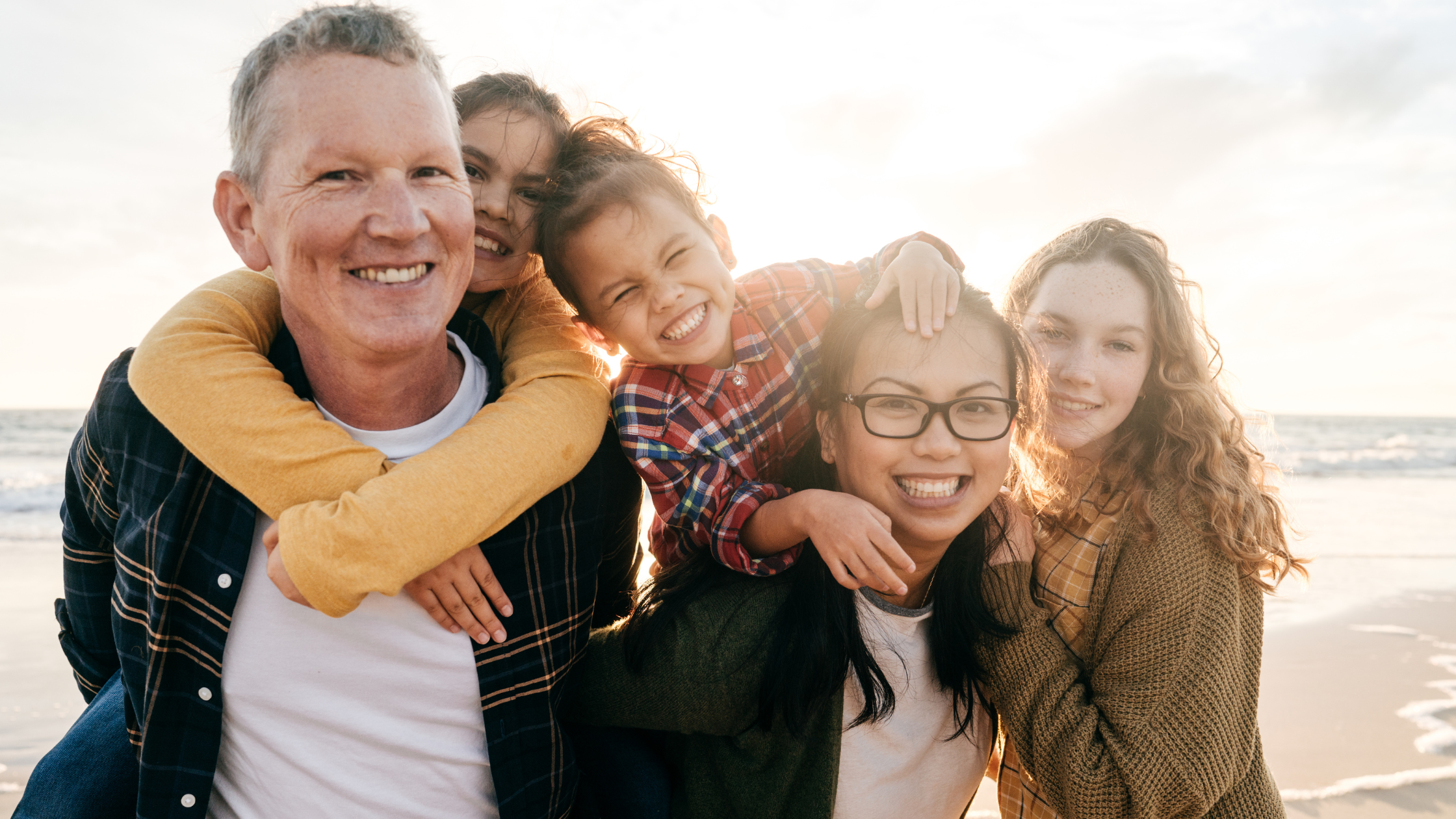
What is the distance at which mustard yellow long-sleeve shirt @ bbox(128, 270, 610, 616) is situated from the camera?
4.69ft

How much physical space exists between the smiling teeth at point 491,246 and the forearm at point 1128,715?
180cm

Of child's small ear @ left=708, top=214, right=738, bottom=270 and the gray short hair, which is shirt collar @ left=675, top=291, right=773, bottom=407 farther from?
the gray short hair

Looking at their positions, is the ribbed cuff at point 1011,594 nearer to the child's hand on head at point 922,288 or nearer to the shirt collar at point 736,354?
the child's hand on head at point 922,288

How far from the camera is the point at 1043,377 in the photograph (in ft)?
7.93

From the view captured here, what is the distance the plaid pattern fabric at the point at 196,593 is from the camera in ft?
5.43

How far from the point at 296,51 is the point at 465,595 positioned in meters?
1.22

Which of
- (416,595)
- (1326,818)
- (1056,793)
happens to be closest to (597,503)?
(416,595)

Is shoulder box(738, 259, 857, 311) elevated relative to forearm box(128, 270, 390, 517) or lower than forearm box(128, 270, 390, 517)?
elevated

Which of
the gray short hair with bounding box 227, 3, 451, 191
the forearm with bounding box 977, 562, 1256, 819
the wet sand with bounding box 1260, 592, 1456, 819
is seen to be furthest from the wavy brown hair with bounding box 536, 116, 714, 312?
the wet sand with bounding box 1260, 592, 1456, 819

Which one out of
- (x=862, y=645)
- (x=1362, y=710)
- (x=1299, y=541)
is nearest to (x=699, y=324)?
(x=862, y=645)

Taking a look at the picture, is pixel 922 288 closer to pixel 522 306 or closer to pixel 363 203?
pixel 522 306

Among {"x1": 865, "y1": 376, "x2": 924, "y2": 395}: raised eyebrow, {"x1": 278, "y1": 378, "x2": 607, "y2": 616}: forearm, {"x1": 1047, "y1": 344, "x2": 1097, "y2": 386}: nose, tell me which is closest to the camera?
{"x1": 278, "y1": 378, "x2": 607, "y2": 616}: forearm

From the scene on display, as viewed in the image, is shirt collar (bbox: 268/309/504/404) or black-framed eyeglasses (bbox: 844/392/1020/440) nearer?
shirt collar (bbox: 268/309/504/404)

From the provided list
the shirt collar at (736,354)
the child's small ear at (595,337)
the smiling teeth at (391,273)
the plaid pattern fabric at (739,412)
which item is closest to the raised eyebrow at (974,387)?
the plaid pattern fabric at (739,412)
